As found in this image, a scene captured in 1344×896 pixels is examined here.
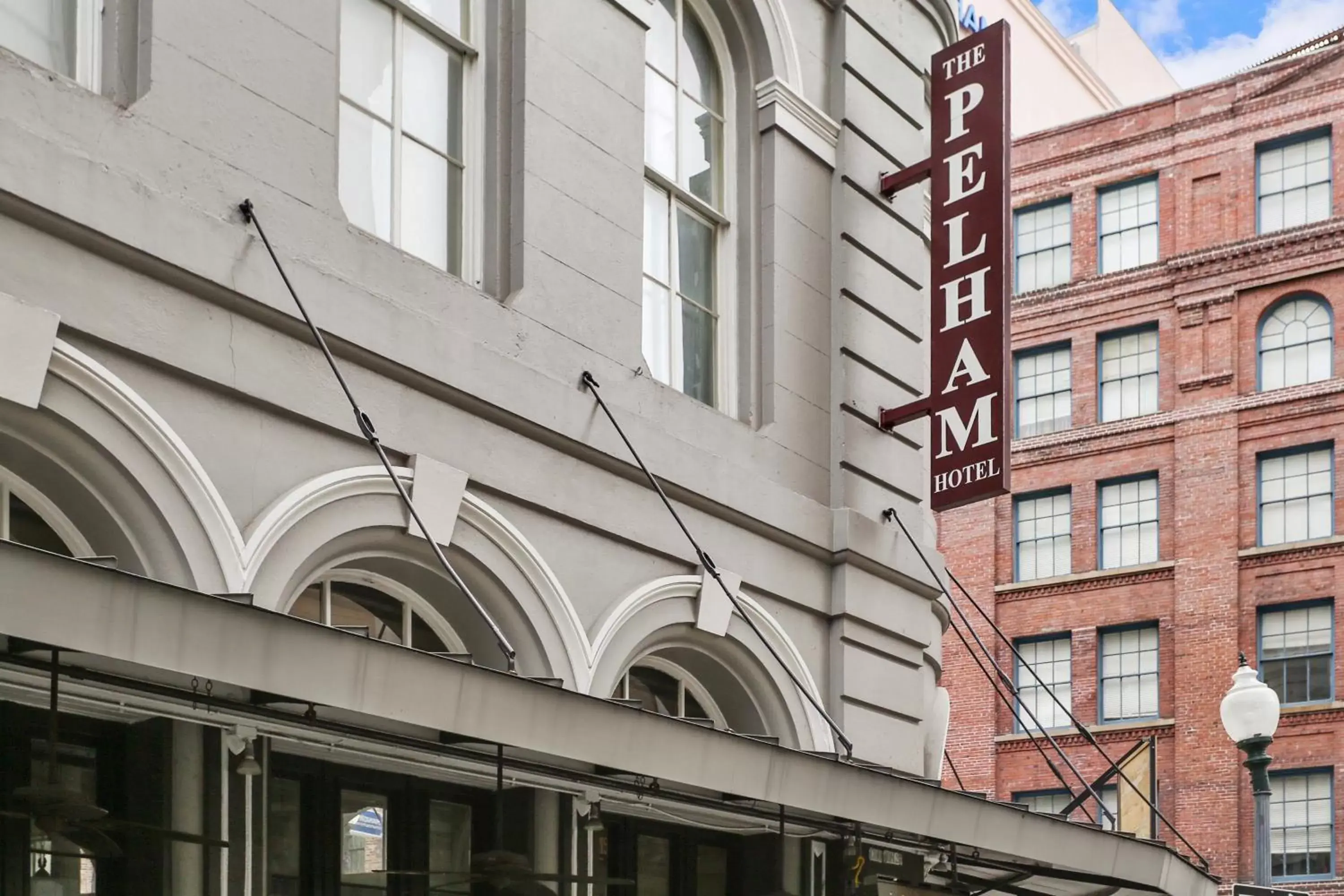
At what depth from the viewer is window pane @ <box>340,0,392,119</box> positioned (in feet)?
36.5

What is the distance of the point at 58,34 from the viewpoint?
30.6 ft

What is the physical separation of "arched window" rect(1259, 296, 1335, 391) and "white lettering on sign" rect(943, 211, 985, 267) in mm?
28771

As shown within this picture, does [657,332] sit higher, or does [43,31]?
[43,31]

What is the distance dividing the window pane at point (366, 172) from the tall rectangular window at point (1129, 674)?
111ft

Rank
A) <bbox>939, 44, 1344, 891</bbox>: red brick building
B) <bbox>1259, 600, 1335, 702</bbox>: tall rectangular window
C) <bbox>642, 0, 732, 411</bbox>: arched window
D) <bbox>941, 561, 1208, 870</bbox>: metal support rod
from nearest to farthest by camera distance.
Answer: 1. <bbox>642, 0, 732, 411</bbox>: arched window
2. <bbox>941, 561, 1208, 870</bbox>: metal support rod
3. <bbox>1259, 600, 1335, 702</bbox>: tall rectangular window
4. <bbox>939, 44, 1344, 891</bbox>: red brick building

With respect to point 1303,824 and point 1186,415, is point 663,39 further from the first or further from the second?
point 1186,415

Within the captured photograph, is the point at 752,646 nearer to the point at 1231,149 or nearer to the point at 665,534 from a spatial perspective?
the point at 665,534

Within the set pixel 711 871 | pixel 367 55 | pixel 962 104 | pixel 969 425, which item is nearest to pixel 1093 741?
pixel 969 425

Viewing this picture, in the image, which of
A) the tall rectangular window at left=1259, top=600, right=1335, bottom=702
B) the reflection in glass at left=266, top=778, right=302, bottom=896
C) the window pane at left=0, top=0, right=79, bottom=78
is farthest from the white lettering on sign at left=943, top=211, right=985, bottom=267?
the tall rectangular window at left=1259, top=600, right=1335, bottom=702

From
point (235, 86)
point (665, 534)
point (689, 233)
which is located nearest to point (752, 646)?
point (665, 534)

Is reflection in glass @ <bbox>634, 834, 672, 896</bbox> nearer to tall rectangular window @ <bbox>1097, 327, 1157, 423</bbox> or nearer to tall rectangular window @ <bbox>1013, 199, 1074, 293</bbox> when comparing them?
tall rectangular window @ <bbox>1097, 327, 1157, 423</bbox>

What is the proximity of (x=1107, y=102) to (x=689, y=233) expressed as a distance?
43588 mm

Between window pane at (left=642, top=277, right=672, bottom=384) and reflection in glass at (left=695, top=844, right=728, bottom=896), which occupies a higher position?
window pane at (left=642, top=277, right=672, bottom=384)

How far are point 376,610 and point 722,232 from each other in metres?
4.56
